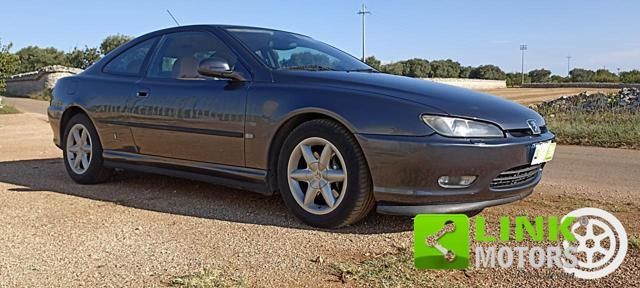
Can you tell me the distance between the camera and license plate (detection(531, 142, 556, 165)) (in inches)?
152

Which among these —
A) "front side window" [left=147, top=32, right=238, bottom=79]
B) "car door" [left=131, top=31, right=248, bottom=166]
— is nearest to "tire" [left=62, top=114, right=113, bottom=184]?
"car door" [left=131, top=31, right=248, bottom=166]

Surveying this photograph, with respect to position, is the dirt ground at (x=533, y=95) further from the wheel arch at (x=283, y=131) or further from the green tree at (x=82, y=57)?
the green tree at (x=82, y=57)

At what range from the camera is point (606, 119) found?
1260cm

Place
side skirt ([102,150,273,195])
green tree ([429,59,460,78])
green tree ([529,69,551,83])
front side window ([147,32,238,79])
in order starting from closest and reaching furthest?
side skirt ([102,150,273,195])
front side window ([147,32,238,79])
green tree ([429,59,460,78])
green tree ([529,69,551,83])

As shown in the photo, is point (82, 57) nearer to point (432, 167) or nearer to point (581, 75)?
point (432, 167)

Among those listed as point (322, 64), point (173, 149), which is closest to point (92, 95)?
point (173, 149)

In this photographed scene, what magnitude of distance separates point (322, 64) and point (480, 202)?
1.74 metres

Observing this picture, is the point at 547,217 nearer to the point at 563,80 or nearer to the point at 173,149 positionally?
the point at 173,149

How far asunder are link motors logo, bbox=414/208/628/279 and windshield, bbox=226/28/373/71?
1.63m

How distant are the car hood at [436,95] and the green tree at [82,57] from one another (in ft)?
161

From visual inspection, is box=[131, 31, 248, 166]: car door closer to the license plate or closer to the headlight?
the headlight

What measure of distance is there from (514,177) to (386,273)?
133 cm

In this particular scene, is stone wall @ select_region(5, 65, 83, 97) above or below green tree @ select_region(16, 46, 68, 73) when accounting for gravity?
below

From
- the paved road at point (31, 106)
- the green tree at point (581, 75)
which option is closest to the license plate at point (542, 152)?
the paved road at point (31, 106)
